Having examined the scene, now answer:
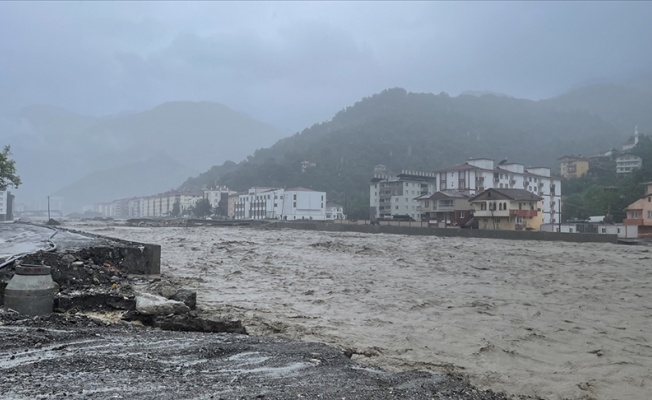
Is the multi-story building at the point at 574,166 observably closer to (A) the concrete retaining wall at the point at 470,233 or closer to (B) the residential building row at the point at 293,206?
(B) the residential building row at the point at 293,206

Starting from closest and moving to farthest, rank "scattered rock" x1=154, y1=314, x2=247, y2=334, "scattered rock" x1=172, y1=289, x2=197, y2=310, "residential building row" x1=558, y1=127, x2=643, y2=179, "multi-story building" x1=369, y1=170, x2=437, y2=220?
"scattered rock" x1=154, y1=314, x2=247, y2=334 < "scattered rock" x1=172, y1=289, x2=197, y2=310 < "multi-story building" x1=369, y1=170, x2=437, y2=220 < "residential building row" x1=558, y1=127, x2=643, y2=179

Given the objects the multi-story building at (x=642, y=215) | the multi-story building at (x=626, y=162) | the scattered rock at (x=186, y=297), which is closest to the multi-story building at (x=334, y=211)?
the multi-story building at (x=626, y=162)

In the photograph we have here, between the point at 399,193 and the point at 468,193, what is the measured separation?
16222 millimetres

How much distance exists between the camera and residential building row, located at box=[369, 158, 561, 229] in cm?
5359

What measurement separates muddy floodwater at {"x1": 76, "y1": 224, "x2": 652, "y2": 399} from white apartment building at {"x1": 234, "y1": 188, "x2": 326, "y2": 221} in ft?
264

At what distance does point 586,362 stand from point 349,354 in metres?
3.71

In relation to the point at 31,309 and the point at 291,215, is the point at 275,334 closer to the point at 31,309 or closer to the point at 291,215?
the point at 31,309

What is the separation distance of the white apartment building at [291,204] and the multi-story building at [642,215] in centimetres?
6259

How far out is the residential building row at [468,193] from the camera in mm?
53594

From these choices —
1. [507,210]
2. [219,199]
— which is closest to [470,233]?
[507,210]

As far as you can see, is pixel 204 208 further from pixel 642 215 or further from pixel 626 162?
Answer: pixel 642 215

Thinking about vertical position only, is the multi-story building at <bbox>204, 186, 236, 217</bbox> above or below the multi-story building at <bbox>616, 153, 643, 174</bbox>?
below

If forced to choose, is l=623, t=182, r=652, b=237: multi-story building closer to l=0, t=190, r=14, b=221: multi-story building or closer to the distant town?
the distant town

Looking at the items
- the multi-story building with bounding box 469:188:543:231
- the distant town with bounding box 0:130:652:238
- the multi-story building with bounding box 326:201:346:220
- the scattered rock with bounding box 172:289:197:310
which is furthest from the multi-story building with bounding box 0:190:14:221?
the scattered rock with bounding box 172:289:197:310
